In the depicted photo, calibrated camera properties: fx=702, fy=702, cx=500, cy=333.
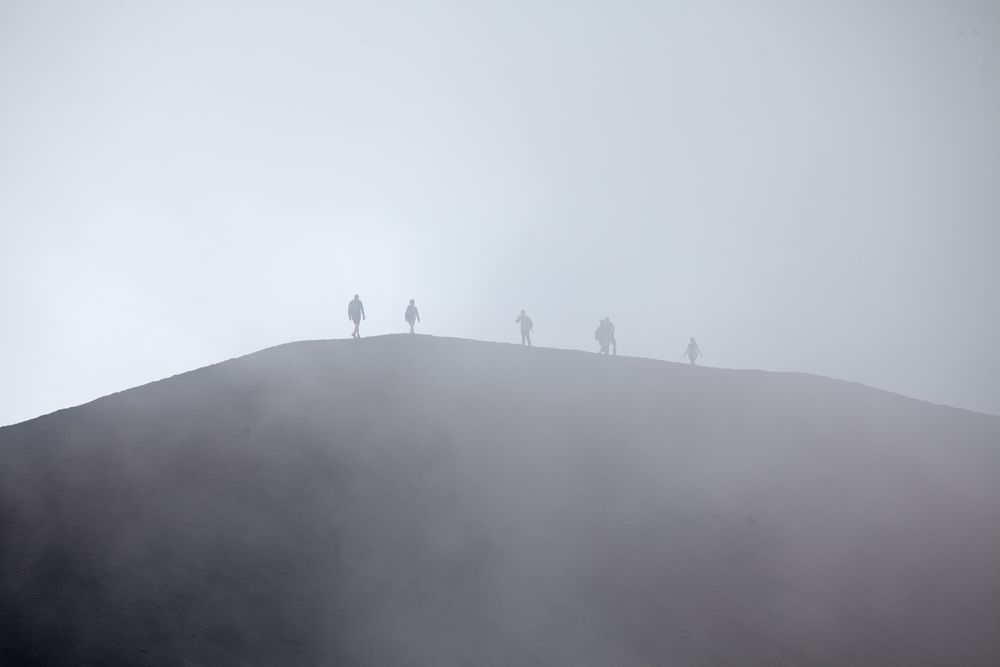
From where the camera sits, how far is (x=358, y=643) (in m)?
13.1

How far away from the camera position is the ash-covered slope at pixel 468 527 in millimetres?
13234

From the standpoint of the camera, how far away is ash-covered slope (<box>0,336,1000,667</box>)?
13.2 meters

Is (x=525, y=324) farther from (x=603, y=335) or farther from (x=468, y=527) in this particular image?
(x=468, y=527)

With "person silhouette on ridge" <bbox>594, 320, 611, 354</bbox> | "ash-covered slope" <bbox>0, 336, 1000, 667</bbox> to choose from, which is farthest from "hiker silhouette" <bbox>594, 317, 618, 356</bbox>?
"ash-covered slope" <bbox>0, 336, 1000, 667</bbox>

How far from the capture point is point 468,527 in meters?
17.3

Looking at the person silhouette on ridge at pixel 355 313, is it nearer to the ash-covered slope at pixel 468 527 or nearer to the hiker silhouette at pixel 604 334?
the ash-covered slope at pixel 468 527

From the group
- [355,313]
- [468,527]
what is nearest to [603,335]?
→ [355,313]

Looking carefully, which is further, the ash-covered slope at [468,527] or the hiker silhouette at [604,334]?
the hiker silhouette at [604,334]

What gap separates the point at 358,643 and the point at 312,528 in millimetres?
3345

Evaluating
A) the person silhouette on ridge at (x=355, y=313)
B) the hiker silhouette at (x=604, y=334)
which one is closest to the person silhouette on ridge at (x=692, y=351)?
the hiker silhouette at (x=604, y=334)

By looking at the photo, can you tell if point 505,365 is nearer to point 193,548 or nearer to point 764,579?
point 764,579

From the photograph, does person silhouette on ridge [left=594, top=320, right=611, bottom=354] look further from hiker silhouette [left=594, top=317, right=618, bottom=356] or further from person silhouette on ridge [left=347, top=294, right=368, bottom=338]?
Answer: person silhouette on ridge [left=347, top=294, right=368, bottom=338]

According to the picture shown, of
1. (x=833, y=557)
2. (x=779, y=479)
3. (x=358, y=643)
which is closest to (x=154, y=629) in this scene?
(x=358, y=643)

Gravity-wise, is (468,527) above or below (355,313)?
below
